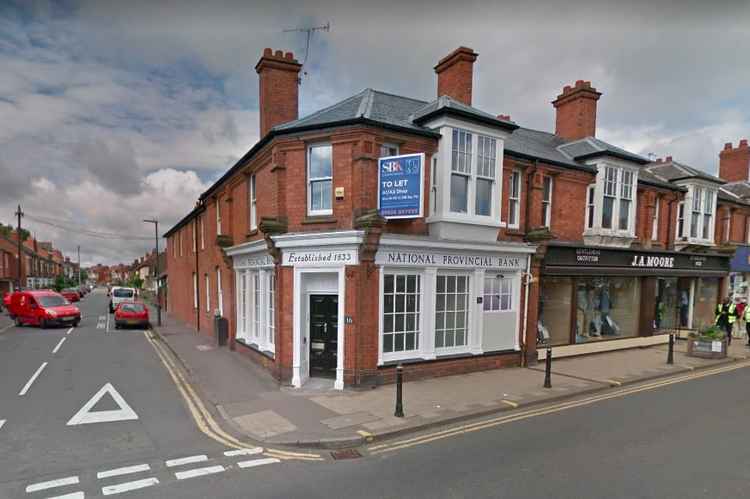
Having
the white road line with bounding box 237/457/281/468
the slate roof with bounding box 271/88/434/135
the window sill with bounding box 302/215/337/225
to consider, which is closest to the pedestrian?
the slate roof with bounding box 271/88/434/135

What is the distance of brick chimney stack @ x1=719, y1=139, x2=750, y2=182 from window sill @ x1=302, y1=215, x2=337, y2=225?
2657cm

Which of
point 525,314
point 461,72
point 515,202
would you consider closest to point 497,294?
point 525,314

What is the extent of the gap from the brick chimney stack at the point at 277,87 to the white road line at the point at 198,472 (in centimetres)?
994

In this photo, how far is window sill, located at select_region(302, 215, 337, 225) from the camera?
31.6 feet

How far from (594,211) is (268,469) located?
13.6 m

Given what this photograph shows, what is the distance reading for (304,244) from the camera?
31.3 ft

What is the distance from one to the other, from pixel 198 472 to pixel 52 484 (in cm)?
180

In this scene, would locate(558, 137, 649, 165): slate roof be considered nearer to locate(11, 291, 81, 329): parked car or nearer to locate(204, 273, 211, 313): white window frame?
locate(204, 273, 211, 313): white window frame

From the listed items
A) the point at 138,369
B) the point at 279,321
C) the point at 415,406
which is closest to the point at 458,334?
the point at 415,406

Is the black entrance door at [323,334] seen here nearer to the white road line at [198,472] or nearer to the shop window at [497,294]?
the white road line at [198,472]

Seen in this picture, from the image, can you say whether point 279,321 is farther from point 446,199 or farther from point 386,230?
point 446,199

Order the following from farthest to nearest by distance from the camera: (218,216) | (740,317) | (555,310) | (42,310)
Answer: (42,310)
(740,317)
(218,216)
(555,310)

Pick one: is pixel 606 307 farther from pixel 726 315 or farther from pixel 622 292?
pixel 726 315

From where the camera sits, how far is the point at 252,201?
13148 mm
